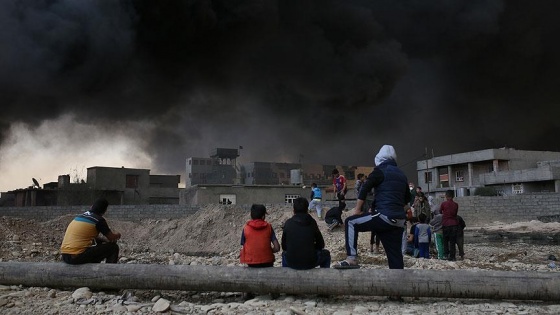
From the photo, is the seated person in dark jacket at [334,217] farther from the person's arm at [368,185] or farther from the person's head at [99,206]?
the person's head at [99,206]

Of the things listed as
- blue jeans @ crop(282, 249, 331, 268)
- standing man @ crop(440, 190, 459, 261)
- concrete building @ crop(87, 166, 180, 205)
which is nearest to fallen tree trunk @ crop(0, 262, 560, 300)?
blue jeans @ crop(282, 249, 331, 268)

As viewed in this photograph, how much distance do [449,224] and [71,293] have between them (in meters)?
Answer: 8.57

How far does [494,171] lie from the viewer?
5341 centimetres

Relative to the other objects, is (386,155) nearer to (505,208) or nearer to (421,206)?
(421,206)

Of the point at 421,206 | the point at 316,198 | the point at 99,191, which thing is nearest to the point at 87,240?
the point at 421,206

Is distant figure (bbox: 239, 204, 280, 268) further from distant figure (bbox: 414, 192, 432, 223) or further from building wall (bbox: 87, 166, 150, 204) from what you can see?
building wall (bbox: 87, 166, 150, 204)

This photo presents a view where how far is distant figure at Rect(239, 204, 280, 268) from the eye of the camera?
19.5 ft

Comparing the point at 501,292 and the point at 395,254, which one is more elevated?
the point at 395,254

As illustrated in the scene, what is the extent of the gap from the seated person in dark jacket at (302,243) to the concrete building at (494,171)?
48.2m

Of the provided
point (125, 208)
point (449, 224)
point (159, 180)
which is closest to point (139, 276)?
point (449, 224)

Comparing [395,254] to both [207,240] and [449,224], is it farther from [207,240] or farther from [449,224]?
[207,240]

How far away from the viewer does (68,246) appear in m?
6.34

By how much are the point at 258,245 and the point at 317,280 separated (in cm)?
93

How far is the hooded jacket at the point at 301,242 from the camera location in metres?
5.77
